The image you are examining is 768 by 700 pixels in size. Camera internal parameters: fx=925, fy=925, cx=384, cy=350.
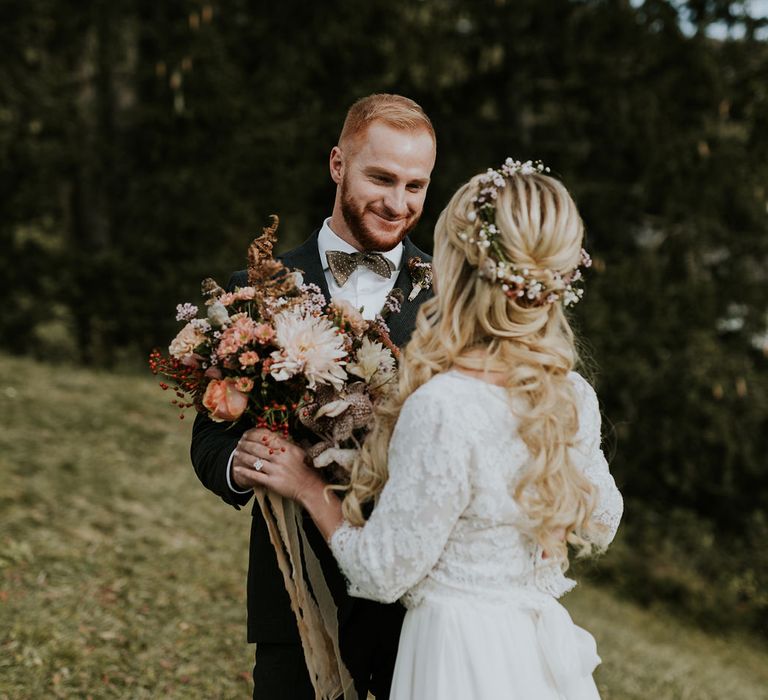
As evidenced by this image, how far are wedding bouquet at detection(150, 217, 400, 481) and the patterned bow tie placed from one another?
0.36 meters

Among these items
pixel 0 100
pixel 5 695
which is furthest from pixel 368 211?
pixel 0 100

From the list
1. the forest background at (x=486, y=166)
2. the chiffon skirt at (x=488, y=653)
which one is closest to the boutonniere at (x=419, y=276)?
the chiffon skirt at (x=488, y=653)

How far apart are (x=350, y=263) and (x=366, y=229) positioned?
4.7 inches

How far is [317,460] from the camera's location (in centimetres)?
233

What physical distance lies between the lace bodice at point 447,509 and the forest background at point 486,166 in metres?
7.70

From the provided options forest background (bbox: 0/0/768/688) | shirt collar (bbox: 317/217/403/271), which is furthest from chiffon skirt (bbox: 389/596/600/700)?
forest background (bbox: 0/0/768/688)

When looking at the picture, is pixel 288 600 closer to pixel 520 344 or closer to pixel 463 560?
pixel 463 560

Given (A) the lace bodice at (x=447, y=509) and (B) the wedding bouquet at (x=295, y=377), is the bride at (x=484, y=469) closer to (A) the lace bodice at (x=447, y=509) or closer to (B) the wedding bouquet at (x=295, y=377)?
(A) the lace bodice at (x=447, y=509)

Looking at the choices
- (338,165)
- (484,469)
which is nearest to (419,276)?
(338,165)

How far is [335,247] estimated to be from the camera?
2955 mm

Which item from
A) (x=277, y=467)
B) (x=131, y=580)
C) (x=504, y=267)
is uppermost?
(x=504, y=267)

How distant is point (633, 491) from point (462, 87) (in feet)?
17.6

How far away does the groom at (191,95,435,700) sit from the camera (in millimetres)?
2656

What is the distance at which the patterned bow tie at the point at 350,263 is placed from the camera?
2842mm
